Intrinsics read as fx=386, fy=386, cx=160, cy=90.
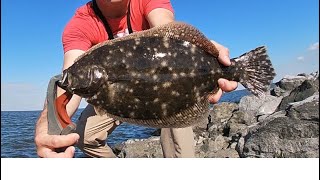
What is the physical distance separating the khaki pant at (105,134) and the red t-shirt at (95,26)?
4.24 ft

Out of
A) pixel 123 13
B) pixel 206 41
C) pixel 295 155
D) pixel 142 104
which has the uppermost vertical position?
pixel 123 13

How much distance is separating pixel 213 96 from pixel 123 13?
79.2 inches

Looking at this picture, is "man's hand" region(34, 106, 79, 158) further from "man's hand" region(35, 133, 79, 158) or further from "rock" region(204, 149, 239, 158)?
"rock" region(204, 149, 239, 158)

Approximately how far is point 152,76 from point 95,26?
1.97 m

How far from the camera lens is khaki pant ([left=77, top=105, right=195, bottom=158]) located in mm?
5709

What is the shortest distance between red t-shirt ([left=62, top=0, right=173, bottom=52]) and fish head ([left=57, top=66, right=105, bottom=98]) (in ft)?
5.61

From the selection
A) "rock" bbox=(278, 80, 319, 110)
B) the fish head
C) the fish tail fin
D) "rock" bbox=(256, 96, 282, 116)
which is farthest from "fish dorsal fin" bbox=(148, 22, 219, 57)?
"rock" bbox=(256, 96, 282, 116)

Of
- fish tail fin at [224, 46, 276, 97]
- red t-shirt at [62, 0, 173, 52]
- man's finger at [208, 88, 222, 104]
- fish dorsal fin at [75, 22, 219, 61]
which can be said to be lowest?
man's finger at [208, 88, 222, 104]

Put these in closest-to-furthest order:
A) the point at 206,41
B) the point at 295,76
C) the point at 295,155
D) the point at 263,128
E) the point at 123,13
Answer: the point at 206,41
the point at 123,13
the point at 295,155
the point at 263,128
the point at 295,76

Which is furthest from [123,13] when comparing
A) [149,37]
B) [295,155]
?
[295,155]

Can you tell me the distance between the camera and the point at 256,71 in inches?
154

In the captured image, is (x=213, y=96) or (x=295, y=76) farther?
(x=295, y=76)

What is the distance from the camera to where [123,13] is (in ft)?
16.6
